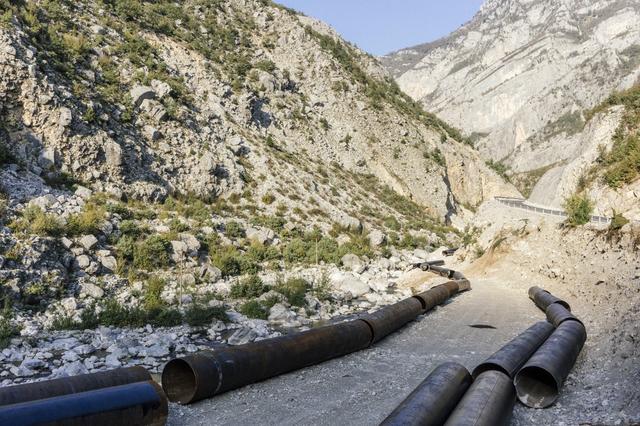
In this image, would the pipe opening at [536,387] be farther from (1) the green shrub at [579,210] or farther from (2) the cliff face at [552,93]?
(2) the cliff face at [552,93]

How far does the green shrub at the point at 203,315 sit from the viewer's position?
1650 cm

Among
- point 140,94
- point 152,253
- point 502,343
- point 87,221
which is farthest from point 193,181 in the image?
point 502,343

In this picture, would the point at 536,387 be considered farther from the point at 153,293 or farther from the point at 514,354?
the point at 153,293

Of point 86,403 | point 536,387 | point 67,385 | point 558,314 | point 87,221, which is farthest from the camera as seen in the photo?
point 87,221

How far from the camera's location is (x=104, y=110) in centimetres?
3183

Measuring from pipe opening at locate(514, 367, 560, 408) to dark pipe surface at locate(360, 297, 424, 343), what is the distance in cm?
503

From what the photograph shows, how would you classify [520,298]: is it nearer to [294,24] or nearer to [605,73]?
[294,24]

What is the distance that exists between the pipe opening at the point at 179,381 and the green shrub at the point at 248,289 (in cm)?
1110

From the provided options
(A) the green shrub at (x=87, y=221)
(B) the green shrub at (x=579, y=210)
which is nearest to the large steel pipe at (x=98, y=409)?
(A) the green shrub at (x=87, y=221)

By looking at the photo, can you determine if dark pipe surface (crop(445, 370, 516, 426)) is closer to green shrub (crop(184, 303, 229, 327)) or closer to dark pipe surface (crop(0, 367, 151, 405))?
dark pipe surface (crop(0, 367, 151, 405))

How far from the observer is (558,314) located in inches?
610

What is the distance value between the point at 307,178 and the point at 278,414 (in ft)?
108

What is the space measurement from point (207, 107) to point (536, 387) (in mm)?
37182

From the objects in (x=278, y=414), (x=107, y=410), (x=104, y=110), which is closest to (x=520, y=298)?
(x=278, y=414)
